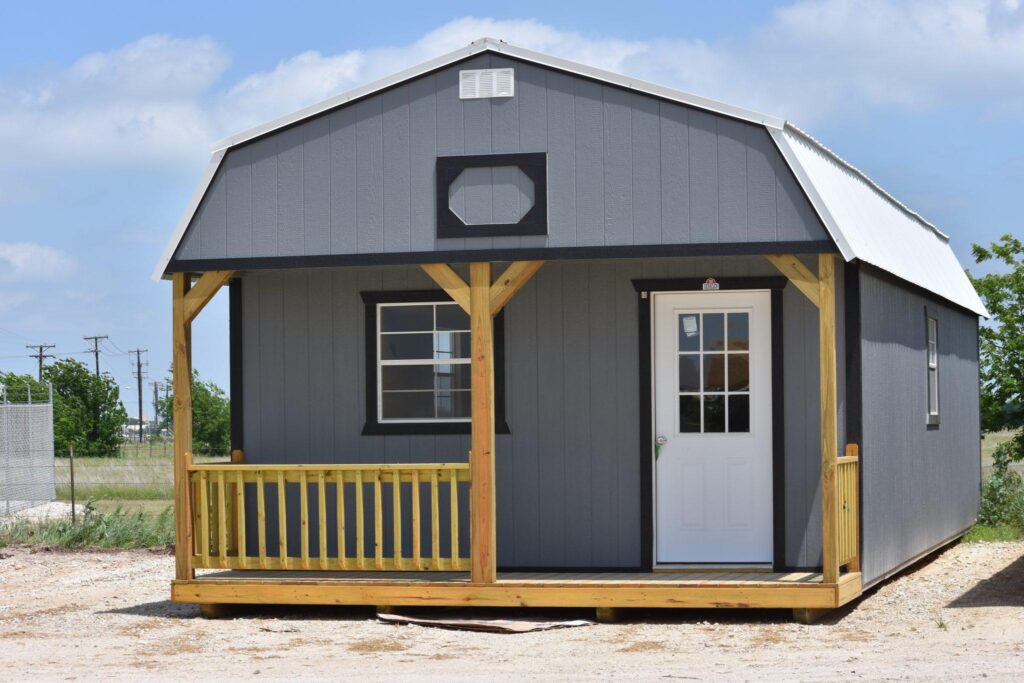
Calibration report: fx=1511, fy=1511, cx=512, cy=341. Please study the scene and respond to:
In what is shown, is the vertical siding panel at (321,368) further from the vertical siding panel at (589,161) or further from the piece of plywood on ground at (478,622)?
the vertical siding panel at (589,161)

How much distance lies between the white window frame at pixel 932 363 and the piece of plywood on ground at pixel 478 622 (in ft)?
16.6

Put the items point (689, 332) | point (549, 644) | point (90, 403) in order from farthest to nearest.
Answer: point (90, 403) < point (689, 332) < point (549, 644)

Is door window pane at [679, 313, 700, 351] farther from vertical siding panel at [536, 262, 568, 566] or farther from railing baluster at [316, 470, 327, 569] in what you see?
railing baluster at [316, 470, 327, 569]

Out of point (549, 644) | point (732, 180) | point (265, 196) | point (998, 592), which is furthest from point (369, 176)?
point (998, 592)

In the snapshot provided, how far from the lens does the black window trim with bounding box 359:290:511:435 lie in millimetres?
11953

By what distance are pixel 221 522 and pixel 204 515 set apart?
165mm

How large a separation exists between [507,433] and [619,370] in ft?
3.33

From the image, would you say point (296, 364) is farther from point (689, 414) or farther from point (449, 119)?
point (689, 414)

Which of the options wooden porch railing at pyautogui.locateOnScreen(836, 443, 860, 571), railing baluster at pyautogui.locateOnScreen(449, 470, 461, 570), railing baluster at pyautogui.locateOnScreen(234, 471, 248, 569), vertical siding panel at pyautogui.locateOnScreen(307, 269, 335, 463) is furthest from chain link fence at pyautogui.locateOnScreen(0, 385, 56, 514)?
wooden porch railing at pyautogui.locateOnScreen(836, 443, 860, 571)

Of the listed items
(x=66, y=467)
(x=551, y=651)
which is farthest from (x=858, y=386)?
(x=66, y=467)

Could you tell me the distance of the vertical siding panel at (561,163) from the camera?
10.7 meters

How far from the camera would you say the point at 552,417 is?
11867mm

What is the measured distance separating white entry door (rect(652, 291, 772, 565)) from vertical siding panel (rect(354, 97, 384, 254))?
7.59 ft

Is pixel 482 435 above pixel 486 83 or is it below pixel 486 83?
below
